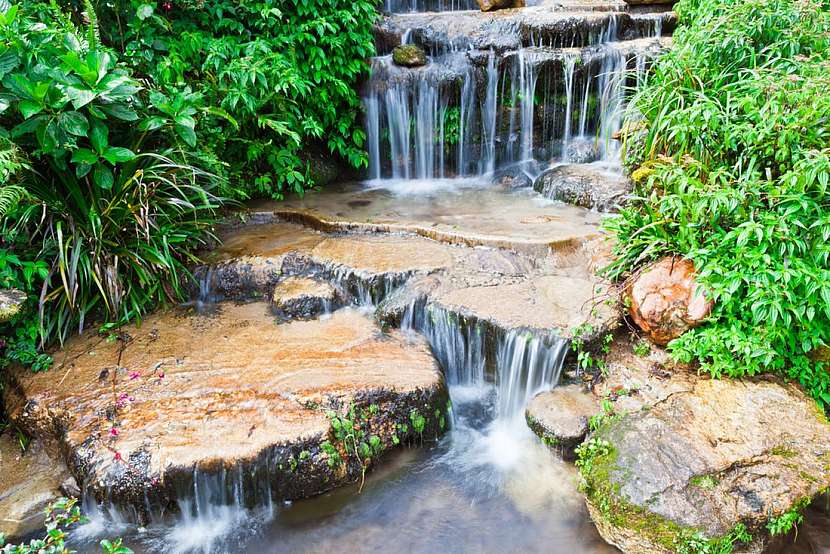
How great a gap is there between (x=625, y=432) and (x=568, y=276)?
5.60ft

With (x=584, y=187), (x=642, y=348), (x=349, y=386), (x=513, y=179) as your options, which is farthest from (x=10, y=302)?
(x=513, y=179)

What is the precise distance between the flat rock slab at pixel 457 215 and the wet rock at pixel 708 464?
2.02 metres

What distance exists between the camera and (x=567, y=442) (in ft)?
11.8

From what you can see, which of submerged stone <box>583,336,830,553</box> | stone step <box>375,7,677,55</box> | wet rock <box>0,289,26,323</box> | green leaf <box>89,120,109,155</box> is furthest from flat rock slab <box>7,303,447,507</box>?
stone step <box>375,7,677,55</box>

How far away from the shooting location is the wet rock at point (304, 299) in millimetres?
4652

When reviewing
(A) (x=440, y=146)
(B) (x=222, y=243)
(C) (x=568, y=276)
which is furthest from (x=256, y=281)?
(A) (x=440, y=146)

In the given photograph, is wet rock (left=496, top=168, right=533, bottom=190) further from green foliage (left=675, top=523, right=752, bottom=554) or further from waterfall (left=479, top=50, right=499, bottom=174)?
green foliage (left=675, top=523, right=752, bottom=554)

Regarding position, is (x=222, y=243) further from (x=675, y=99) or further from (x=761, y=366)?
(x=761, y=366)

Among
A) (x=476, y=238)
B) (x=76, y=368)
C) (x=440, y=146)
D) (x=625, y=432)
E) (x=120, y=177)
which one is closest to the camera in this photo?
(x=625, y=432)

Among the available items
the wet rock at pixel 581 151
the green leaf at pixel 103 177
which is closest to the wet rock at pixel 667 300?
the wet rock at pixel 581 151

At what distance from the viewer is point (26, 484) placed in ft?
11.4

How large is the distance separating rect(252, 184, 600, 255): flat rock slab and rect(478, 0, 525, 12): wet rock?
153 inches

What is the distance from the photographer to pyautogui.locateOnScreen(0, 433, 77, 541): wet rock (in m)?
3.24

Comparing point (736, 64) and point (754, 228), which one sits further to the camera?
point (736, 64)
